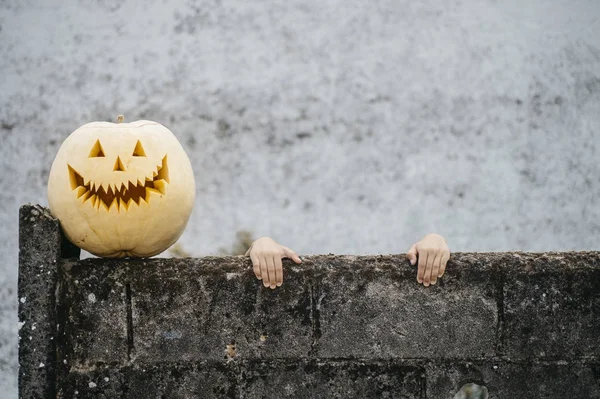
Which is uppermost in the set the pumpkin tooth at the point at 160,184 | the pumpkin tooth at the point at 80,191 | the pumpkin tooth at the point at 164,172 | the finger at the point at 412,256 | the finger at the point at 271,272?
the pumpkin tooth at the point at 164,172

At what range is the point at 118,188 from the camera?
3703mm

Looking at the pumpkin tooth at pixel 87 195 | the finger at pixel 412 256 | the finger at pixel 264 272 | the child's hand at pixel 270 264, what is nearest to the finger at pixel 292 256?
the child's hand at pixel 270 264

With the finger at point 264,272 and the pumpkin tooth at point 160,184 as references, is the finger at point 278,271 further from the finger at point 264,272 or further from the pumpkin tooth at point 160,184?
the pumpkin tooth at point 160,184

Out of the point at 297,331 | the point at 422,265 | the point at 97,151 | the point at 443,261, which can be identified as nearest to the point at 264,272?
the point at 297,331

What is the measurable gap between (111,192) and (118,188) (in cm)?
4

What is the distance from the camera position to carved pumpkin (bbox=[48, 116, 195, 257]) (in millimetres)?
3707

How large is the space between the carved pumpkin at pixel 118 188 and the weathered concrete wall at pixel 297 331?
14 centimetres

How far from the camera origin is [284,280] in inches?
151

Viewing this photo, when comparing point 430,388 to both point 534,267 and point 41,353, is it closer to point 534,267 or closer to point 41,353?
point 534,267

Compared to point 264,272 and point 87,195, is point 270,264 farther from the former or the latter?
point 87,195

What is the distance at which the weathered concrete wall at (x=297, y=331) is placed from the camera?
3787mm

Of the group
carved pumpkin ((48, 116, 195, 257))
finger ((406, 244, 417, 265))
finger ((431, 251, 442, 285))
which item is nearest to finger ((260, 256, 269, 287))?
carved pumpkin ((48, 116, 195, 257))

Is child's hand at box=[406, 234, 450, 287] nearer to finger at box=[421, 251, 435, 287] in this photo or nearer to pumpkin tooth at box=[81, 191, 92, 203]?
finger at box=[421, 251, 435, 287]

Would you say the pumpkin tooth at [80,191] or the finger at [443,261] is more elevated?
the pumpkin tooth at [80,191]
